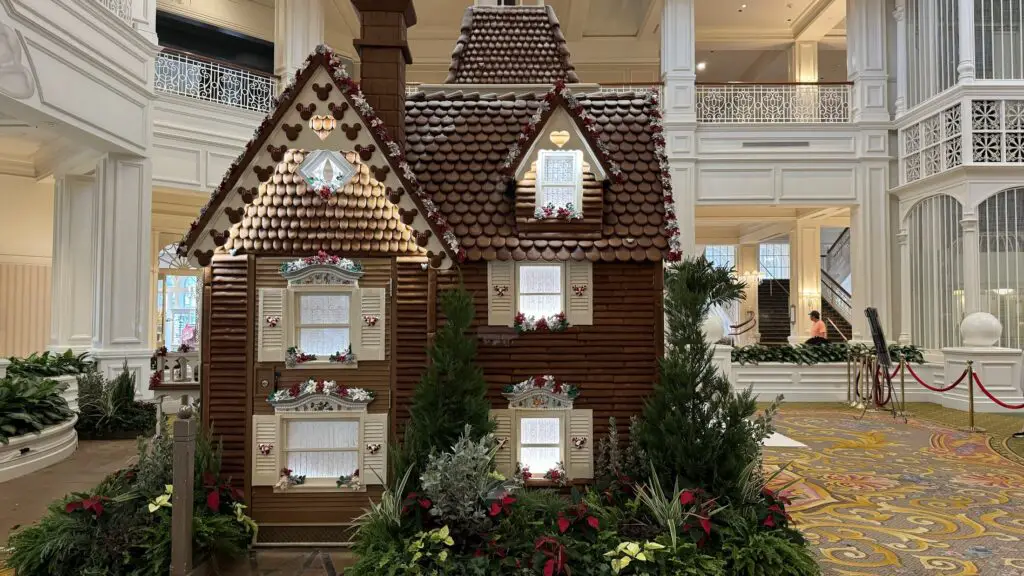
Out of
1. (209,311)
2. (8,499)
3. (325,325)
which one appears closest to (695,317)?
(325,325)

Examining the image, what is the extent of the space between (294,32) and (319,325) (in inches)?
466

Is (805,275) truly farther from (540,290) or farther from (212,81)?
(212,81)

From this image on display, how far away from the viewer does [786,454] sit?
837 cm

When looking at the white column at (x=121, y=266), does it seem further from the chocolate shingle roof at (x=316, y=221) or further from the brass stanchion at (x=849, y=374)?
the brass stanchion at (x=849, y=374)

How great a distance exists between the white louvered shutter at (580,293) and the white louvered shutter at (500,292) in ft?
1.66

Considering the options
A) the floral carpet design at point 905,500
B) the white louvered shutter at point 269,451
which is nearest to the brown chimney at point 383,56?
the white louvered shutter at point 269,451

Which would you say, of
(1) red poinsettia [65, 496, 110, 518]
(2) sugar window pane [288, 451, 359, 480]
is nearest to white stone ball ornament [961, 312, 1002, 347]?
(2) sugar window pane [288, 451, 359, 480]

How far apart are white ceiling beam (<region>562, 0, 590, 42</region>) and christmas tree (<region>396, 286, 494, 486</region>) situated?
15.0 m

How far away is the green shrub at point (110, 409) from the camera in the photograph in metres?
9.46

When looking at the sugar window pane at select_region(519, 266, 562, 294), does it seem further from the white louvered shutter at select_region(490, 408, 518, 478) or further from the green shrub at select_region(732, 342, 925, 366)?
the green shrub at select_region(732, 342, 925, 366)

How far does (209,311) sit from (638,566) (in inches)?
155

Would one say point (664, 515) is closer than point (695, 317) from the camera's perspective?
Yes

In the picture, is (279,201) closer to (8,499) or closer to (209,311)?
(209,311)

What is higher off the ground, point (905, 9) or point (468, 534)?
point (905, 9)
